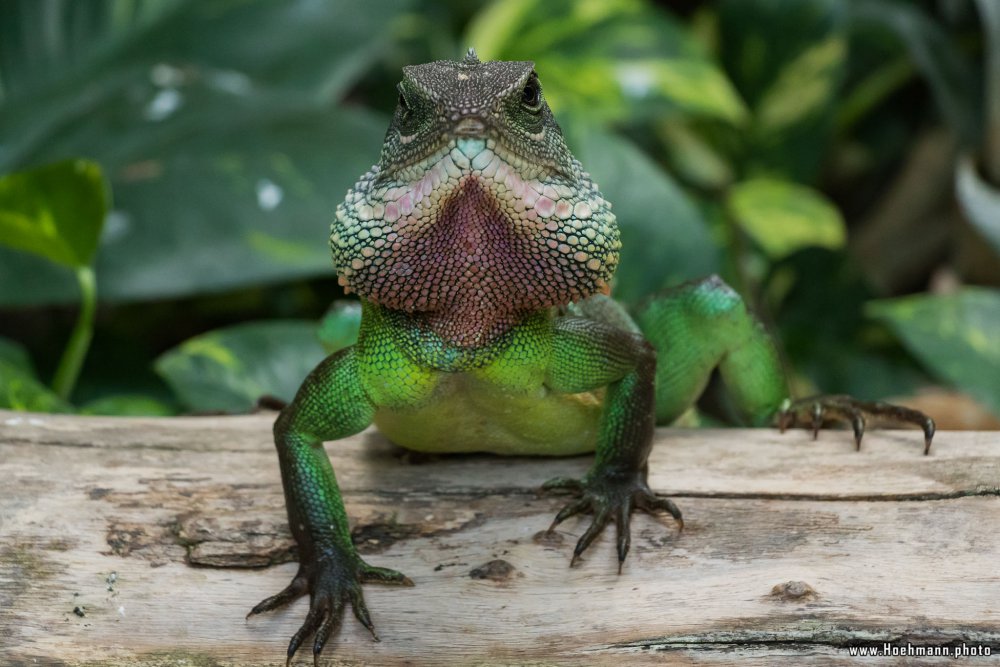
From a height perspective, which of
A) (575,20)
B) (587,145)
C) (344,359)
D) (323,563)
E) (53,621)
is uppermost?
(575,20)

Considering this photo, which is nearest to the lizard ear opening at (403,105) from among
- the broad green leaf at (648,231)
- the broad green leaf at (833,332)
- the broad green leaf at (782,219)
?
the broad green leaf at (648,231)

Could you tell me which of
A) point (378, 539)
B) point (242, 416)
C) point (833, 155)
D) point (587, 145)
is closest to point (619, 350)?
point (378, 539)

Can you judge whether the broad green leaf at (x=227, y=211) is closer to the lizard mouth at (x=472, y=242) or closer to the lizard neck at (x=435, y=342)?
the lizard neck at (x=435, y=342)

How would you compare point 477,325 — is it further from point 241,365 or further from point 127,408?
point 127,408

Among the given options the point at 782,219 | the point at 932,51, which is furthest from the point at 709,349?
the point at 932,51

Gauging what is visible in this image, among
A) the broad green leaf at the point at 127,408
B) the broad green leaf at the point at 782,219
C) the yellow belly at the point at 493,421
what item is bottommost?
the broad green leaf at the point at 127,408

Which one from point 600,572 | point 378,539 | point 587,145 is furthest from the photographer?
point 587,145

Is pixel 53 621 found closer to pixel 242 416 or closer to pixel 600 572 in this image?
pixel 242 416
